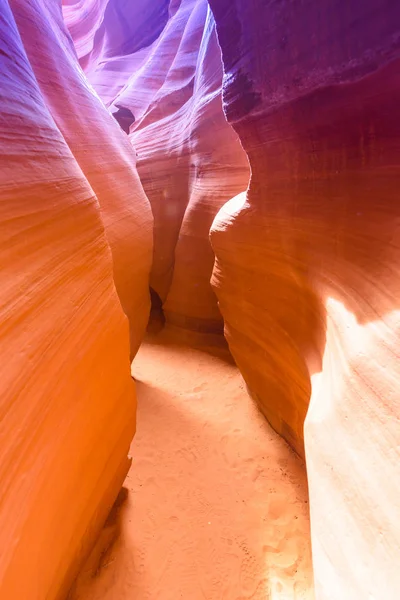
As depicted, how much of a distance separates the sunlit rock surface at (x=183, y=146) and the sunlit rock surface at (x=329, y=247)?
102 inches

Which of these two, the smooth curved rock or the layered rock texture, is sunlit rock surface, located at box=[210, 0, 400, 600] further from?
the smooth curved rock

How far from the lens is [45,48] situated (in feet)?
11.1

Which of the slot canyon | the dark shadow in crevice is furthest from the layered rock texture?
the dark shadow in crevice

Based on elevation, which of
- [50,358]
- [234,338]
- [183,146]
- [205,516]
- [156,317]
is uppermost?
[183,146]

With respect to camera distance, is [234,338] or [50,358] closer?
[50,358]

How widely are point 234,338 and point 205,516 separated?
6.34 feet

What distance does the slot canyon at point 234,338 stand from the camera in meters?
1.26

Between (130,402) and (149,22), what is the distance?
12.5m

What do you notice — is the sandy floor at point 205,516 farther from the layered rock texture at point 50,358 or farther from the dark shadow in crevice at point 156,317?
the dark shadow in crevice at point 156,317

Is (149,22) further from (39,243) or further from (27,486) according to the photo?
(27,486)

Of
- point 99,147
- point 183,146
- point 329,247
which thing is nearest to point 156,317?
point 183,146

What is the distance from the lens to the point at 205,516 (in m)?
2.91

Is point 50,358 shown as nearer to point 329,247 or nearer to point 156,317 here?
point 329,247

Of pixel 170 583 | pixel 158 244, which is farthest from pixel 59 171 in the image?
pixel 158 244
